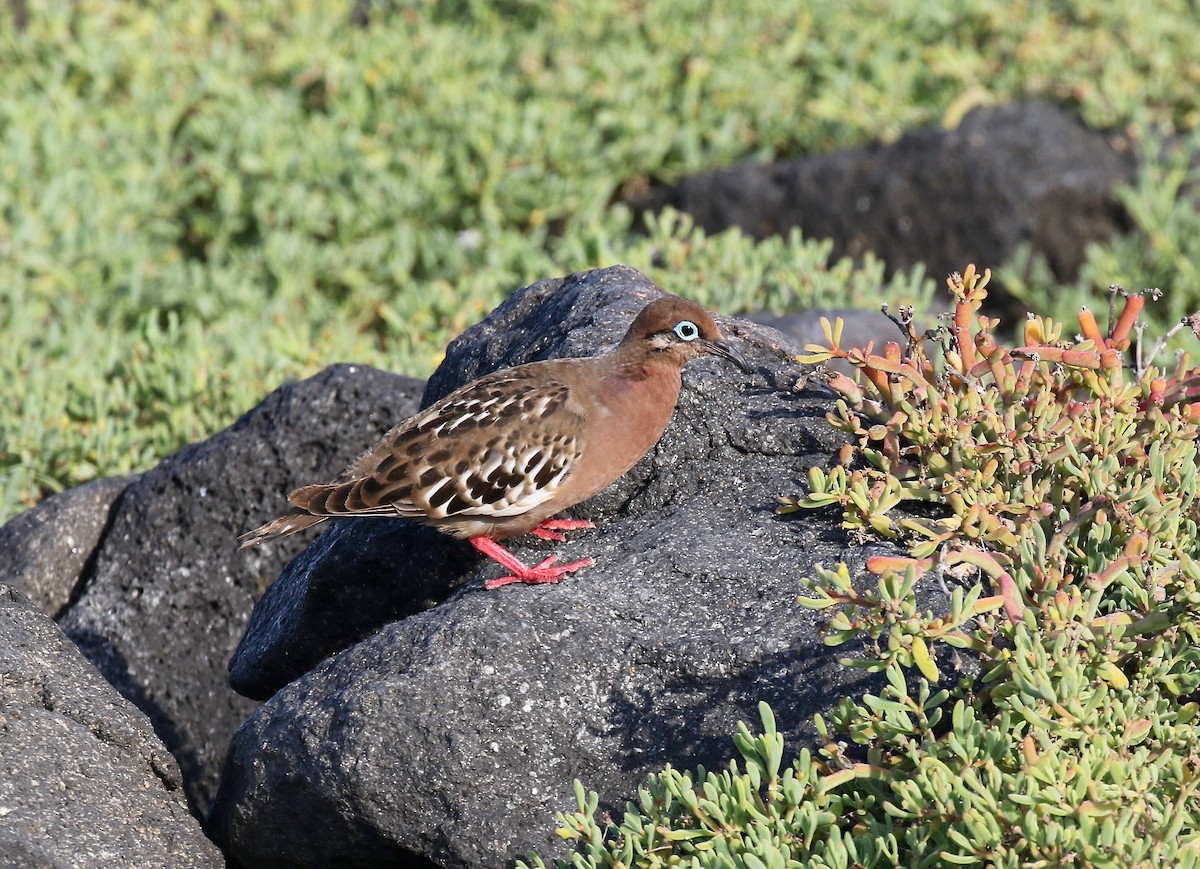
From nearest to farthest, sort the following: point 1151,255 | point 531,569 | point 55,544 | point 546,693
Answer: point 546,693, point 531,569, point 55,544, point 1151,255

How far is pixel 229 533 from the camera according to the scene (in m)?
7.22

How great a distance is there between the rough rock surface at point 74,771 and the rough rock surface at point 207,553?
146cm

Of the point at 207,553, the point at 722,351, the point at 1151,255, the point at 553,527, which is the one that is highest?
the point at 722,351

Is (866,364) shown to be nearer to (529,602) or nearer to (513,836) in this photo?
(529,602)

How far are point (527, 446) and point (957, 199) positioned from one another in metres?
7.47

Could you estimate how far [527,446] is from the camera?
5.96 metres

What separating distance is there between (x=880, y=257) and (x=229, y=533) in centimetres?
701

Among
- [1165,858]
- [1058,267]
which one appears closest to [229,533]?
[1165,858]

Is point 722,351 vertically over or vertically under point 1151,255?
over

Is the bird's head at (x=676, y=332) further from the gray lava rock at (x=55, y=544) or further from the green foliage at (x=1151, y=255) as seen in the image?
the green foliage at (x=1151, y=255)

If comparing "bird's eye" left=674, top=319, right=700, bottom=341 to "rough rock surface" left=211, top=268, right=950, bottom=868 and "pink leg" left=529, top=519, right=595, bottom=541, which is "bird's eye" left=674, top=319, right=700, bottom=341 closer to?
"rough rock surface" left=211, top=268, right=950, bottom=868

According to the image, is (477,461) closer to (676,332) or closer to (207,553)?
(676,332)

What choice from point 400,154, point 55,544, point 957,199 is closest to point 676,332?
point 55,544

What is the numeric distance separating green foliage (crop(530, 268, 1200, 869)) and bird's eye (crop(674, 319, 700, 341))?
809 millimetres
